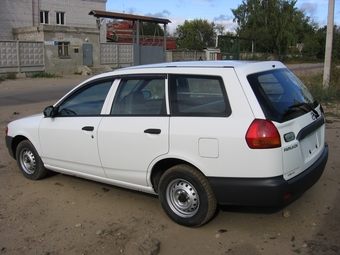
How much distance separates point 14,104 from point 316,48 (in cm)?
5464

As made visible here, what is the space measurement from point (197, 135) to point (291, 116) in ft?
3.16

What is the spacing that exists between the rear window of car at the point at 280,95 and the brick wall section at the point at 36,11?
3660cm

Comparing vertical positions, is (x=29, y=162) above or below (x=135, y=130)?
below

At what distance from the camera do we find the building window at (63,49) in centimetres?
3038

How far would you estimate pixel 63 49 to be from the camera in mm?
30672

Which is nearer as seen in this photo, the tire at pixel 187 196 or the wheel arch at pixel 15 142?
the tire at pixel 187 196

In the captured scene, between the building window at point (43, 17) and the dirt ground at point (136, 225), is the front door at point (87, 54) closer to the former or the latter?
A: the building window at point (43, 17)

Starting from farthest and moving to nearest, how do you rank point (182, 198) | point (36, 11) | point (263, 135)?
point (36, 11), point (182, 198), point (263, 135)

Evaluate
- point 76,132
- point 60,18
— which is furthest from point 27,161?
point 60,18

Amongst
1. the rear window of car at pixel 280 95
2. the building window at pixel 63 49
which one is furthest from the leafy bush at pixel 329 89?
the building window at pixel 63 49

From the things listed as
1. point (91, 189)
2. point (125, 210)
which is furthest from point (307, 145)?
point (91, 189)

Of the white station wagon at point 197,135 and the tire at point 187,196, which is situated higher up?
the white station wagon at point 197,135

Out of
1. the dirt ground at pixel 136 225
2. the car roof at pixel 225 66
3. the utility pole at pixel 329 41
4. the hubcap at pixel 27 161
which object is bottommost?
the dirt ground at pixel 136 225

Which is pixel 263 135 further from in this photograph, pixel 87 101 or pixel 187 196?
pixel 87 101
